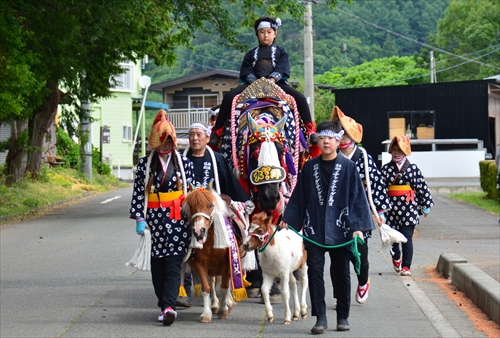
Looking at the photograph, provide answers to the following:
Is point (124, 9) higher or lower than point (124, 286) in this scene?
higher

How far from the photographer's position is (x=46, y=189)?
2970 centimetres

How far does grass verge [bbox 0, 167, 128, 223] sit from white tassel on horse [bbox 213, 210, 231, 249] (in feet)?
48.4

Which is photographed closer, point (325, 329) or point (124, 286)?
point (325, 329)

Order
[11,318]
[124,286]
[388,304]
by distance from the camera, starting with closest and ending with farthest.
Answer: [11,318]
[388,304]
[124,286]

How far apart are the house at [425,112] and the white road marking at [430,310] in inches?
1389

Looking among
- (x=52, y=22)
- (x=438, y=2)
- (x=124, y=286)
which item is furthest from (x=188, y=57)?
(x=124, y=286)

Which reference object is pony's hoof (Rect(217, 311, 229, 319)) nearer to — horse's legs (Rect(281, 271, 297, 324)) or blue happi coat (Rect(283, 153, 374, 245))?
horse's legs (Rect(281, 271, 297, 324))

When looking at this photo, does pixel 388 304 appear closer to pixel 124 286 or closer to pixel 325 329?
pixel 325 329

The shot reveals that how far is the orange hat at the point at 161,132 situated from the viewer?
898 cm

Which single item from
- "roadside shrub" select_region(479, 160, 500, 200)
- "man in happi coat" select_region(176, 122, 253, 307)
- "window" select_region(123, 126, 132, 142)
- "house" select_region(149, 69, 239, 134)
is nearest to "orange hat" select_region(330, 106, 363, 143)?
"man in happi coat" select_region(176, 122, 253, 307)

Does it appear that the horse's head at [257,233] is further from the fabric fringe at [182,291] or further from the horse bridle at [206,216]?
the fabric fringe at [182,291]

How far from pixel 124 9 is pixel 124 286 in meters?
9.84

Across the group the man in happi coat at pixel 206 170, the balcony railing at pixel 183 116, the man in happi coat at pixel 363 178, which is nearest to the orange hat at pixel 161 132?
the man in happi coat at pixel 206 170

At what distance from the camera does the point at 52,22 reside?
69.1 ft
